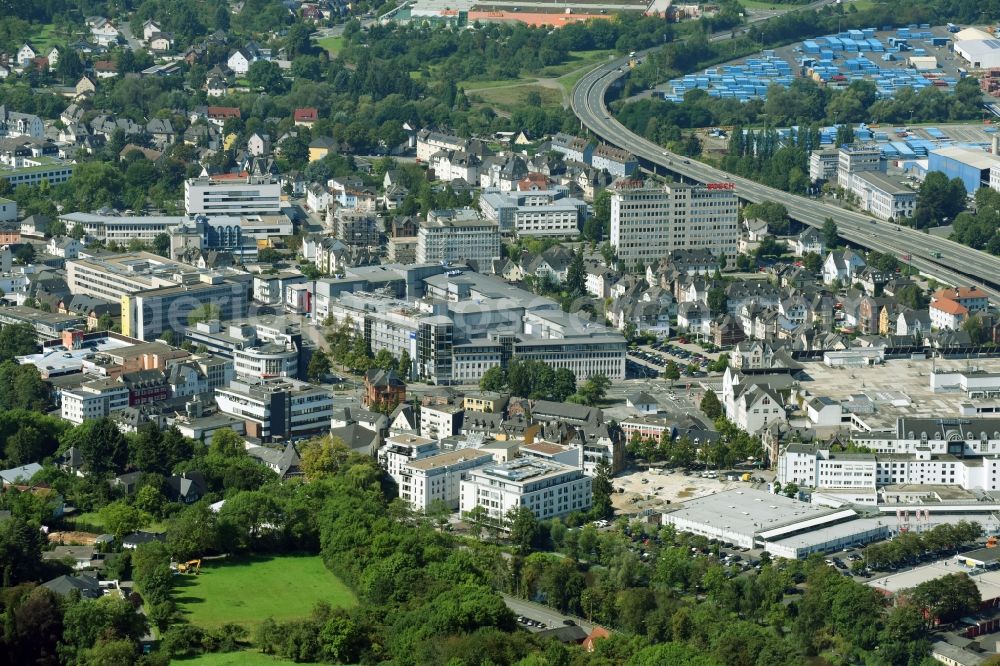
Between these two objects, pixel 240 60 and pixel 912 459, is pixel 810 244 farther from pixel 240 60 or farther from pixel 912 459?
pixel 240 60

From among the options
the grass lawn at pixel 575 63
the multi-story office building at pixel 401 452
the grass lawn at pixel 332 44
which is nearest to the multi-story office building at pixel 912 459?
the multi-story office building at pixel 401 452

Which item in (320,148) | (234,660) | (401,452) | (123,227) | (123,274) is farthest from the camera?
(320,148)

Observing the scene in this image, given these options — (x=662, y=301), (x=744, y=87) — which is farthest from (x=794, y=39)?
(x=662, y=301)

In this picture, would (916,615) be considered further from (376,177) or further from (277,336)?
(376,177)

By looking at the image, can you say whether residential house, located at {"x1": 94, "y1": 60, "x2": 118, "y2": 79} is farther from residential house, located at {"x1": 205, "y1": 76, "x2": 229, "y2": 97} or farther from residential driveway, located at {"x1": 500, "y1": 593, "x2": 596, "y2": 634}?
residential driveway, located at {"x1": 500, "y1": 593, "x2": 596, "y2": 634}

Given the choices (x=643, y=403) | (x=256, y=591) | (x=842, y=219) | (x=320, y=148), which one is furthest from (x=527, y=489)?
(x=320, y=148)

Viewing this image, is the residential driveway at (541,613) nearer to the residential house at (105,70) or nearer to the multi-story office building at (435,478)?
the multi-story office building at (435,478)
